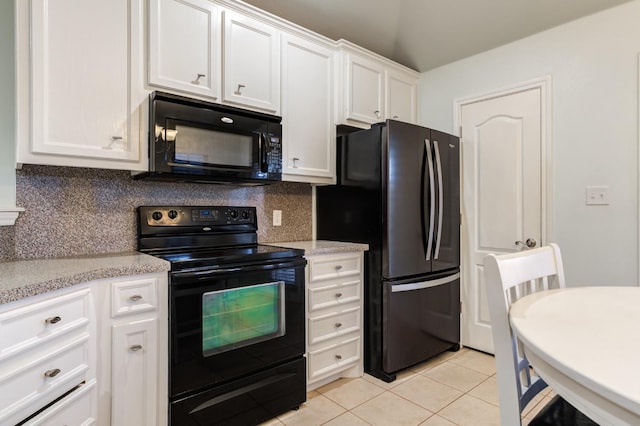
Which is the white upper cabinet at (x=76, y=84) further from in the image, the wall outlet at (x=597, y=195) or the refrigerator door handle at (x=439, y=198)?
Answer: the wall outlet at (x=597, y=195)

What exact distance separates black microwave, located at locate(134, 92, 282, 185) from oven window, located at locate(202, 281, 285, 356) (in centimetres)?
65

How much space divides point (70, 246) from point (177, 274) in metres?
0.69

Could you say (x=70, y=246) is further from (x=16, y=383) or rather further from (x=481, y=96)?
(x=481, y=96)

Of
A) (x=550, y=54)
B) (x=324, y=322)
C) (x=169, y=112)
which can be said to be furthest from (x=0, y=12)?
(x=550, y=54)

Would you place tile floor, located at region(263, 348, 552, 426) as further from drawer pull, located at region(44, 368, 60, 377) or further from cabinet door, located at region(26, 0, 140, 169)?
cabinet door, located at region(26, 0, 140, 169)

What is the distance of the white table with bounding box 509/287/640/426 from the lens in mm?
535

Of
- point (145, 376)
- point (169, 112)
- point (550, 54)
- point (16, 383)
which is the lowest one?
point (145, 376)

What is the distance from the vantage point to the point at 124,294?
146 centimetres

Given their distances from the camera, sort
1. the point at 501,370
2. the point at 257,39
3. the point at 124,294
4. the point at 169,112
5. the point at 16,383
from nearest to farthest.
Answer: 1. the point at 501,370
2. the point at 16,383
3. the point at 124,294
4. the point at 169,112
5. the point at 257,39

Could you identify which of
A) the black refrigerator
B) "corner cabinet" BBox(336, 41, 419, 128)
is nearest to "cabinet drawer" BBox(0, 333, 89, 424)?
the black refrigerator

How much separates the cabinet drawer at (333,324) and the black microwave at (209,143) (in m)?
0.93

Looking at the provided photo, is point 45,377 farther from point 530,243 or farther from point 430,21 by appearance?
point 430,21

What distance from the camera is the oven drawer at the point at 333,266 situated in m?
2.15

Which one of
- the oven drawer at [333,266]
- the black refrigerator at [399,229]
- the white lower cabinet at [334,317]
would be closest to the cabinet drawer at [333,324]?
the white lower cabinet at [334,317]
